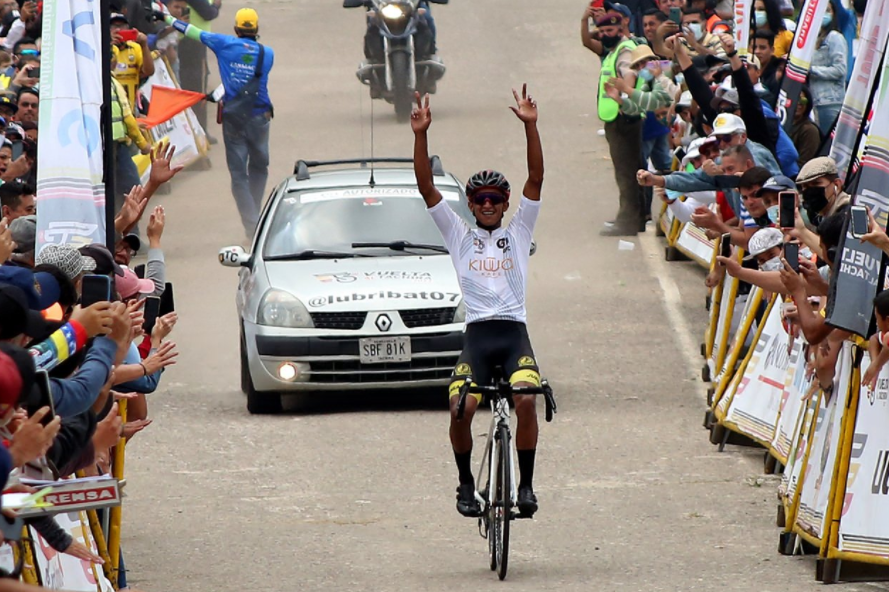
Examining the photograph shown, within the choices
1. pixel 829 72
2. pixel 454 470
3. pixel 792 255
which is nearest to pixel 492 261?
pixel 792 255

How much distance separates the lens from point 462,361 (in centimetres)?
1030

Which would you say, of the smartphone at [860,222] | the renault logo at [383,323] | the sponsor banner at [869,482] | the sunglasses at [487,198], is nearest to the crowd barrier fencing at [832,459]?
the sponsor banner at [869,482]

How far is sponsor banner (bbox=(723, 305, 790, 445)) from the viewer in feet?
40.0

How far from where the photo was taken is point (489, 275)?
1035cm

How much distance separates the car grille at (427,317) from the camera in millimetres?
14078

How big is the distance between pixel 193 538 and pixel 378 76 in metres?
17.2

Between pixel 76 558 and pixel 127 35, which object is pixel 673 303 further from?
pixel 76 558

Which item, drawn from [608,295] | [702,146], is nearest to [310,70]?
[608,295]

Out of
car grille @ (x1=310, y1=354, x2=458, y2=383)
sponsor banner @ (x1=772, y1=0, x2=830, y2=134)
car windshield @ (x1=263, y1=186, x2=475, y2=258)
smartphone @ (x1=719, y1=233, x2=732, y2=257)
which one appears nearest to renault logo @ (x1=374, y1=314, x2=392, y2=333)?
car grille @ (x1=310, y1=354, x2=458, y2=383)

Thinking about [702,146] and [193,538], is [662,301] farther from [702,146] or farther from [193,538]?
[193,538]

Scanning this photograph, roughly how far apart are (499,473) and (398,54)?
1753 cm

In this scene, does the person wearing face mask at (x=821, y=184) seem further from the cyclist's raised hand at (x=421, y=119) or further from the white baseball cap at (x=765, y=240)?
the cyclist's raised hand at (x=421, y=119)

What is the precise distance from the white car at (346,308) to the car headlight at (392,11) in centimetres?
1134

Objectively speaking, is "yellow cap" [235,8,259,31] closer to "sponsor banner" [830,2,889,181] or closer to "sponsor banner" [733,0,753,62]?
"sponsor banner" [733,0,753,62]
